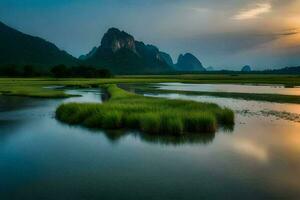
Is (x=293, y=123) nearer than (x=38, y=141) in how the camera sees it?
No

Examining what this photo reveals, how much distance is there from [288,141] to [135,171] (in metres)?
9.91

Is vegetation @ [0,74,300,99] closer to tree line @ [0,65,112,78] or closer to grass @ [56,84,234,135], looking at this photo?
tree line @ [0,65,112,78]

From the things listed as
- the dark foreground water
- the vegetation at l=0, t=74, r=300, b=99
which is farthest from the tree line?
the dark foreground water

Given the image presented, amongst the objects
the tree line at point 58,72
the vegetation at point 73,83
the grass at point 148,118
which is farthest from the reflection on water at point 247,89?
the tree line at point 58,72

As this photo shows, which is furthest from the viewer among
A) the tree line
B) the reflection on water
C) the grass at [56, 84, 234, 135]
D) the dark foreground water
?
the tree line

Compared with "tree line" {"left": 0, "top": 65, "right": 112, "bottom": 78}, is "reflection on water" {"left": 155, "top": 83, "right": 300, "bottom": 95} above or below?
below

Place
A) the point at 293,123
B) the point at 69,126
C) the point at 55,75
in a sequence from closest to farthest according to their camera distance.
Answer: the point at 69,126, the point at 293,123, the point at 55,75

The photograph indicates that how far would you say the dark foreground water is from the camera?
34.3 ft

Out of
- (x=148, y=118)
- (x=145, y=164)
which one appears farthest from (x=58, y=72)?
(x=145, y=164)

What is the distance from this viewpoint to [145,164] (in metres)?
13.6

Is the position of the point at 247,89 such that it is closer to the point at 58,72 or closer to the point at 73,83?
the point at 73,83

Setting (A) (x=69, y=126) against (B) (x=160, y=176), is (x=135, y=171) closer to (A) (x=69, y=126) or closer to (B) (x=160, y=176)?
(B) (x=160, y=176)

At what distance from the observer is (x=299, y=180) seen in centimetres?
1162

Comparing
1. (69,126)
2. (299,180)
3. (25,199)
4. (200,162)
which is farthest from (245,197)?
(69,126)
